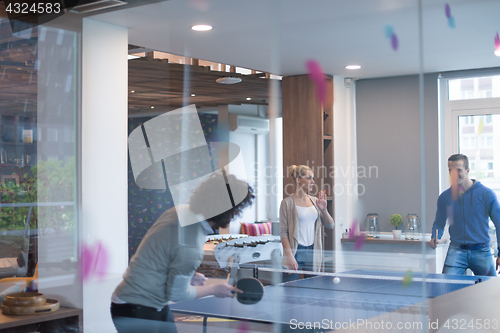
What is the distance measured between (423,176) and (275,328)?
5.54 ft

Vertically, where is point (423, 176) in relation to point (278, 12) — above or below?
below

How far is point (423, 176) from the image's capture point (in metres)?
3.23

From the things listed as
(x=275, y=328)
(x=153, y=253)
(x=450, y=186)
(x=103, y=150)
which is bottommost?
(x=275, y=328)

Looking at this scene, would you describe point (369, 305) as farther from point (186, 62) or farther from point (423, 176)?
point (186, 62)

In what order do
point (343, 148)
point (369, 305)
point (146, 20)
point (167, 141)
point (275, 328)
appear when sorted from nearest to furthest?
point (369, 305), point (275, 328), point (146, 20), point (167, 141), point (343, 148)

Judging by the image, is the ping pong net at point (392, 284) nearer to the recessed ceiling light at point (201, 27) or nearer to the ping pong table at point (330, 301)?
the ping pong table at point (330, 301)

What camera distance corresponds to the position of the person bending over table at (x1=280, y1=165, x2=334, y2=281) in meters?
3.02

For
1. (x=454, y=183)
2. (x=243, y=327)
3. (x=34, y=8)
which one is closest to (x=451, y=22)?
(x=454, y=183)

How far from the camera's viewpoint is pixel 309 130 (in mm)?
3623

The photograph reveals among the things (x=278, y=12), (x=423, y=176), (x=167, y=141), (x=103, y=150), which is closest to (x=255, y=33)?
(x=278, y=12)

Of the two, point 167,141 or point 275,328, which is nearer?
point 275,328

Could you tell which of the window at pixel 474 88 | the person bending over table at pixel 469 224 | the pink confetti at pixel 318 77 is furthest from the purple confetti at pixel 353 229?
the window at pixel 474 88

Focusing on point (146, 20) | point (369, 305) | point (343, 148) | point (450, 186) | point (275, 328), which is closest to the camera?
point (369, 305)

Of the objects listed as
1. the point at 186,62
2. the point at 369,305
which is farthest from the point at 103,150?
the point at 369,305
